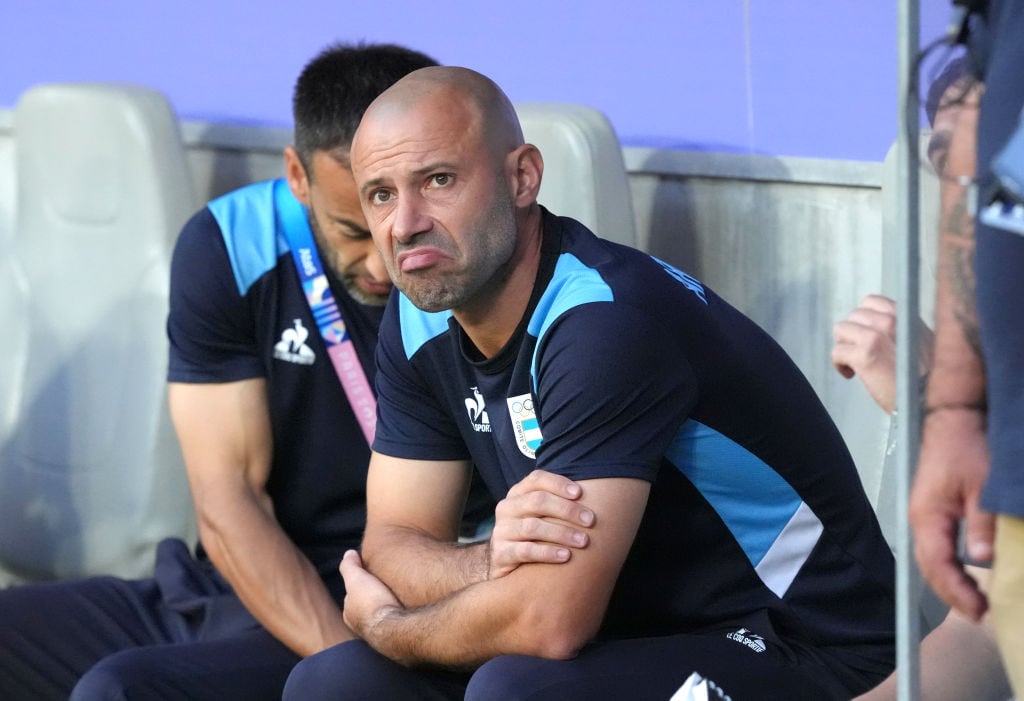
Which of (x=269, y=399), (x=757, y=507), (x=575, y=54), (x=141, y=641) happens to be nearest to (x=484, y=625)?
(x=757, y=507)

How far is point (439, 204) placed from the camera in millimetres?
2012

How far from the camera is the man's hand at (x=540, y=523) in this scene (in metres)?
→ 1.76

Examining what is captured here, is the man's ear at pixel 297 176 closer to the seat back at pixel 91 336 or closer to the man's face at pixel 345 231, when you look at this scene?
the man's face at pixel 345 231

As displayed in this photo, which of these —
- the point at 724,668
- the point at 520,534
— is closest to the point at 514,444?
the point at 520,534

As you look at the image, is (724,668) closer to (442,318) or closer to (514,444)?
(514,444)

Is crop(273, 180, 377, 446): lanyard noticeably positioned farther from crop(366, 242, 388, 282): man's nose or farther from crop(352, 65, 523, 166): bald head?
crop(352, 65, 523, 166): bald head

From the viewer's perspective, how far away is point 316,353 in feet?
8.54

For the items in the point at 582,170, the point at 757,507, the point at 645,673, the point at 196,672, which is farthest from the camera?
the point at 582,170

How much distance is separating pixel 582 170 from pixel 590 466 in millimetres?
1036

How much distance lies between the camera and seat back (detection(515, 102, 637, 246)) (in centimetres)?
273

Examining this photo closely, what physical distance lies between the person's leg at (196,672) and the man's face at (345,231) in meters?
0.58

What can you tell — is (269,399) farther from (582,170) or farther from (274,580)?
(582,170)

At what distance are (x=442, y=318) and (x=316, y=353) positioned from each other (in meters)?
0.53

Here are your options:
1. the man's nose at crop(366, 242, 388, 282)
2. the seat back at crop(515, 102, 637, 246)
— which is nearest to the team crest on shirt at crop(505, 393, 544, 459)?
the man's nose at crop(366, 242, 388, 282)
